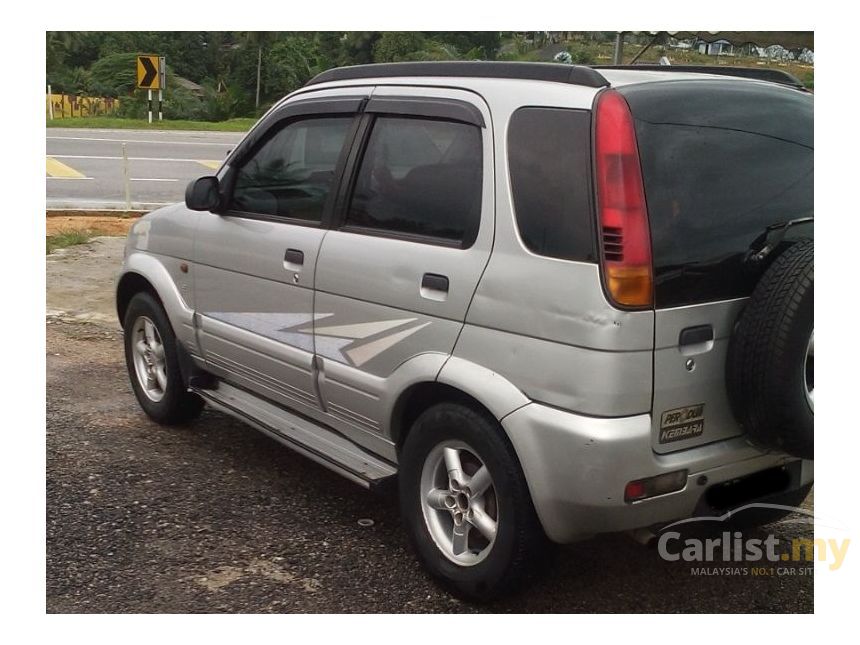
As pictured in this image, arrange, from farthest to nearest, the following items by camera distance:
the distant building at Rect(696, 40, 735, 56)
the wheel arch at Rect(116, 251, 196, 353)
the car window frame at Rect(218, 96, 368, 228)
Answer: the distant building at Rect(696, 40, 735, 56) → the wheel arch at Rect(116, 251, 196, 353) → the car window frame at Rect(218, 96, 368, 228)

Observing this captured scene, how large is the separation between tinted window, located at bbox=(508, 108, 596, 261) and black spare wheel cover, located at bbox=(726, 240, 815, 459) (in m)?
0.56

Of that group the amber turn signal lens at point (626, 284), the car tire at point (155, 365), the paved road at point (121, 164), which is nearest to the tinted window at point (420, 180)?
the amber turn signal lens at point (626, 284)

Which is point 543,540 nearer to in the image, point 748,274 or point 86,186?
point 748,274

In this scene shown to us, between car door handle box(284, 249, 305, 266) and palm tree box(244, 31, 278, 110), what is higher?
palm tree box(244, 31, 278, 110)

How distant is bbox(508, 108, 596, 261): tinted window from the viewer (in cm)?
291

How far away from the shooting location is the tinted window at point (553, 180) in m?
2.91

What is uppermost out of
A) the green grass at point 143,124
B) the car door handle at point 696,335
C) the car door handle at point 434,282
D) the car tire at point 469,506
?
the green grass at point 143,124

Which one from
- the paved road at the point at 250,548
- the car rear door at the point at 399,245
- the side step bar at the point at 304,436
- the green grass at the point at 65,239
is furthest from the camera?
the green grass at the point at 65,239

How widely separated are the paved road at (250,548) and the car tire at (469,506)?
155 millimetres

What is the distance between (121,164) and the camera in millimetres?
18656

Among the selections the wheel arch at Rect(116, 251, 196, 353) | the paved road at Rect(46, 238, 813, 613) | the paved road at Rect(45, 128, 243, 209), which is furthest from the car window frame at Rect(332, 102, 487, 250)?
the paved road at Rect(45, 128, 243, 209)

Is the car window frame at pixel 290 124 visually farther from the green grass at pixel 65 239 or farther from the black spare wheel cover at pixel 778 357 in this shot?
the green grass at pixel 65 239

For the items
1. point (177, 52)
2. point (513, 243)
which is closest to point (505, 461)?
point (513, 243)

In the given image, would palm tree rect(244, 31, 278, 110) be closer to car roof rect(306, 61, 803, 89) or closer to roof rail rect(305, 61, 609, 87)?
roof rail rect(305, 61, 609, 87)
